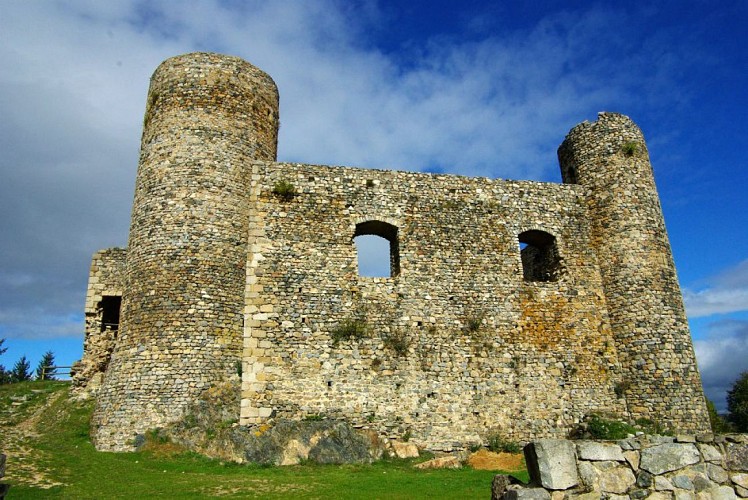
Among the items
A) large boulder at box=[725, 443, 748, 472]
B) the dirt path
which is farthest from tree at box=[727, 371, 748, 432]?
the dirt path

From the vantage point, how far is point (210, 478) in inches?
464

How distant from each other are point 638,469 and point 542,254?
11799 millimetres

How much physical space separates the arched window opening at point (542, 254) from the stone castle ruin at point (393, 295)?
0.09 meters

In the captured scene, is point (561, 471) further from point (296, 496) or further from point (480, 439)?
point (480, 439)

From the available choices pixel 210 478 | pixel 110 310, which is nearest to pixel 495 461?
pixel 210 478

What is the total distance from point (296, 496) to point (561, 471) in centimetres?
526

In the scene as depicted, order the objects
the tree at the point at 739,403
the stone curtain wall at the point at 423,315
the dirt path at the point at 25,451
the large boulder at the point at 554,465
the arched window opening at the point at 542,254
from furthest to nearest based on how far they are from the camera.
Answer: the tree at the point at 739,403 < the arched window opening at the point at 542,254 < the stone curtain wall at the point at 423,315 < the dirt path at the point at 25,451 < the large boulder at the point at 554,465

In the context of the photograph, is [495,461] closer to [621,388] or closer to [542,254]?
[621,388]

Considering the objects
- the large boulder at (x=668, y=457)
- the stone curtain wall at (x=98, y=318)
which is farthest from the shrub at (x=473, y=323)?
the stone curtain wall at (x=98, y=318)

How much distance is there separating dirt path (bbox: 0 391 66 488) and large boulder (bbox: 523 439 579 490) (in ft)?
34.2

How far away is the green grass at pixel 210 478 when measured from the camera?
10.3 m

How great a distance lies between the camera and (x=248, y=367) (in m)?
13.7

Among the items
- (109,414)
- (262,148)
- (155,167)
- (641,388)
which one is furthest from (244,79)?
(641,388)

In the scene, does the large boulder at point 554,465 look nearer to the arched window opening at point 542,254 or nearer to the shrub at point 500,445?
the shrub at point 500,445
